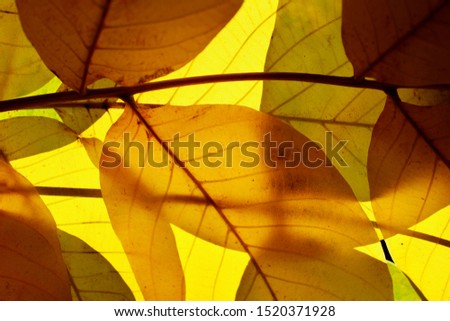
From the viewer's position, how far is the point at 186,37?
0.85 ft

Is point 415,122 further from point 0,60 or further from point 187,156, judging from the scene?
point 0,60

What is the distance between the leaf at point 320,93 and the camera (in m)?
0.30

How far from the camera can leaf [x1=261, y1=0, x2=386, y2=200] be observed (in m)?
0.30

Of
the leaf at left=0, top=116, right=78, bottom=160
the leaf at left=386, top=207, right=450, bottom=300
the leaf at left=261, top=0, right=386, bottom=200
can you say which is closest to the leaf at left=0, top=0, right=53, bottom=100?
the leaf at left=0, top=116, right=78, bottom=160

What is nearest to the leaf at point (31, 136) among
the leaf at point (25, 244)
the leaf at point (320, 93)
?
the leaf at point (25, 244)

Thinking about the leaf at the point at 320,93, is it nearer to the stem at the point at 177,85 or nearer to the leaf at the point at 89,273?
the stem at the point at 177,85

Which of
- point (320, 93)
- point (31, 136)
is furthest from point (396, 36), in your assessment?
point (31, 136)

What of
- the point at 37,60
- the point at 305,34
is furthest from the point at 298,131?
the point at 37,60

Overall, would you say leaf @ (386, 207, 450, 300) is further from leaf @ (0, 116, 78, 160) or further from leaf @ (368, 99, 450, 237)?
leaf @ (0, 116, 78, 160)

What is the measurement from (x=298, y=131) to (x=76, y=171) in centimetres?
14

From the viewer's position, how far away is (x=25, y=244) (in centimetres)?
29

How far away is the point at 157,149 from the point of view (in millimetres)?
278

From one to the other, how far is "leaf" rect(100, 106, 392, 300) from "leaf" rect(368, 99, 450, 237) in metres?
0.02
